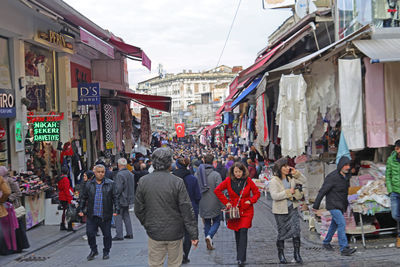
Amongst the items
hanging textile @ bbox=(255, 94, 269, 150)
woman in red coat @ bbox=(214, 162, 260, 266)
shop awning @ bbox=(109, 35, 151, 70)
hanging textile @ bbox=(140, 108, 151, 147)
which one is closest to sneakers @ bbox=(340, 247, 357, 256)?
woman in red coat @ bbox=(214, 162, 260, 266)

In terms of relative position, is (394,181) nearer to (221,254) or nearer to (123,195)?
(221,254)

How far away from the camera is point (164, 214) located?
5711 mm

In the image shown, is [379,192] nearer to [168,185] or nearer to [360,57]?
[360,57]

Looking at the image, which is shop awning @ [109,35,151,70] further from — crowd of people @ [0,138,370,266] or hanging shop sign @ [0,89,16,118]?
crowd of people @ [0,138,370,266]

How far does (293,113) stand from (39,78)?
8.08 meters

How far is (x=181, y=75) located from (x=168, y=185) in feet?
297

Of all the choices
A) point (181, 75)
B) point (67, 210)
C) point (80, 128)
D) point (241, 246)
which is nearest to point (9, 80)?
point (67, 210)

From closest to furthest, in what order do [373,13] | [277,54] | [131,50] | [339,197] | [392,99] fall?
1. [339,197]
2. [392,99]
3. [373,13]
4. [277,54]
5. [131,50]

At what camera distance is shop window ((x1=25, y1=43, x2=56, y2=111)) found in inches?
563

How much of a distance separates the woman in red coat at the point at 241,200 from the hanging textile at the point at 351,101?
239 cm

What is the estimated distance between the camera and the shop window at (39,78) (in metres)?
14.3

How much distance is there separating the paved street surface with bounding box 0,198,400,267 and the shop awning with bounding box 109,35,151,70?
8.19m

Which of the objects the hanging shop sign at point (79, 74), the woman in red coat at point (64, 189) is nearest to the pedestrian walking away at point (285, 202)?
the woman in red coat at point (64, 189)

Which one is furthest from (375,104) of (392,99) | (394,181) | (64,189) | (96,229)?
(64,189)
